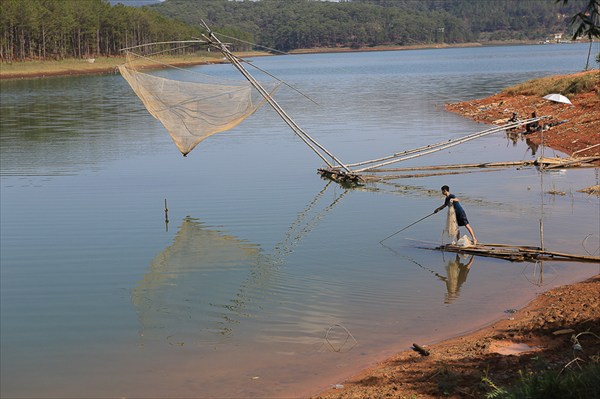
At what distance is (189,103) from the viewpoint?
19.8m

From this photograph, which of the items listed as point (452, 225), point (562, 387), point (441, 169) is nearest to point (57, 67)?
point (441, 169)

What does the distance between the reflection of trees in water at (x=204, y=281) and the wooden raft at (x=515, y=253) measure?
3.55 m

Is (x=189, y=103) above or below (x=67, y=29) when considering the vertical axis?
below

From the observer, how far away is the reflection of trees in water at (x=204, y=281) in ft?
39.5

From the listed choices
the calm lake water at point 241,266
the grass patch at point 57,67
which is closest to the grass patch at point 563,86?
the calm lake water at point 241,266

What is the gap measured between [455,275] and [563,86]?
2840 centimetres

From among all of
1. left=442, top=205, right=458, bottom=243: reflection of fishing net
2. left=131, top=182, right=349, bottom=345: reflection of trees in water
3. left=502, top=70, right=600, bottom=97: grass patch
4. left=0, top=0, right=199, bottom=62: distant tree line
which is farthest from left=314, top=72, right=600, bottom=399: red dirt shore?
left=0, top=0, right=199, bottom=62: distant tree line

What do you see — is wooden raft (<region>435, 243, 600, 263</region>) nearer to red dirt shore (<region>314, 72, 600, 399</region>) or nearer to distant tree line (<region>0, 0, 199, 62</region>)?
red dirt shore (<region>314, 72, 600, 399</region>)

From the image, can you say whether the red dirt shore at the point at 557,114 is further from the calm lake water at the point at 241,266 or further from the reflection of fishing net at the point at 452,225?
the reflection of fishing net at the point at 452,225

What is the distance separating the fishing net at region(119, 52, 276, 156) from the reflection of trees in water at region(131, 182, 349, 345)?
243 centimetres

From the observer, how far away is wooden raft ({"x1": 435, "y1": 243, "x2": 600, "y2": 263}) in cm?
1383

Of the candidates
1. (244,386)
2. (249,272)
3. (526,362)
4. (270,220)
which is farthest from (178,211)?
(526,362)

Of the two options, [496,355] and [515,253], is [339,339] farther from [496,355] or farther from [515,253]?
[515,253]

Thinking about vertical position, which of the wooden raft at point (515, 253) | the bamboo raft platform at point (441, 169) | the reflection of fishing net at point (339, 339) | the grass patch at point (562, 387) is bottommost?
the reflection of fishing net at point (339, 339)
